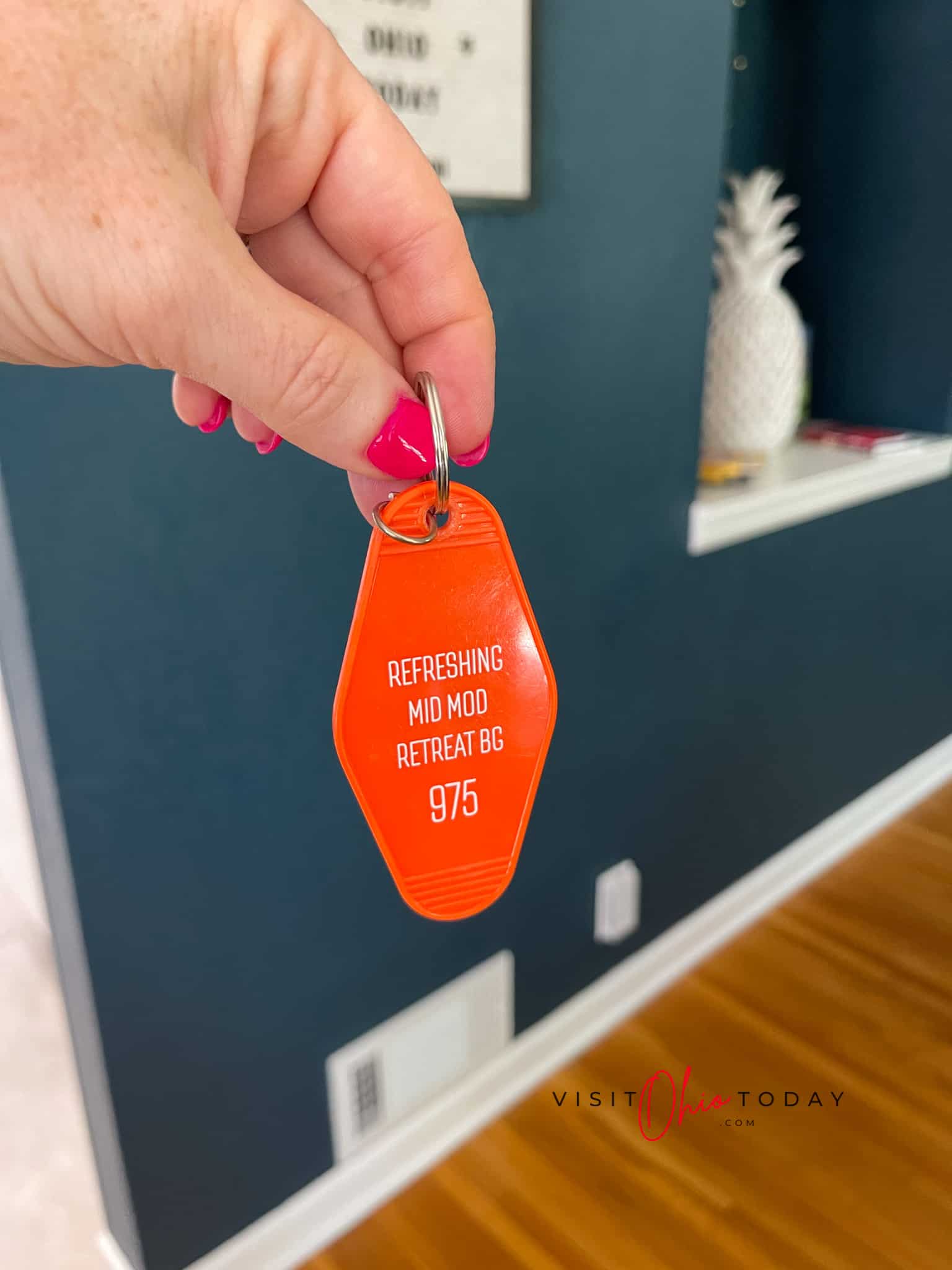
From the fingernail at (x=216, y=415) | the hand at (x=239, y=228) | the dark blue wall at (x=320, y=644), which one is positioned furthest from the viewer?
the dark blue wall at (x=320, y=644)

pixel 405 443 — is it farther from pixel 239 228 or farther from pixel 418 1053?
pixel 418 1053

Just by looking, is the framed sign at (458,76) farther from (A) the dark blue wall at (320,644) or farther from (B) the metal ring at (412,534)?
(B) the metal ring at (412,534)

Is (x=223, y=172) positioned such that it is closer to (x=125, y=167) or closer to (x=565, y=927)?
(x=125, y=167)

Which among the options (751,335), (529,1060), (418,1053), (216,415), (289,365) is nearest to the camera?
(289,365)

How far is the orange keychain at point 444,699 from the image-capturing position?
18.5 inches

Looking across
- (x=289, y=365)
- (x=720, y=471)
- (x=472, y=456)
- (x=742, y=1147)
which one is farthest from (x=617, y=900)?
(x=289, y=365)

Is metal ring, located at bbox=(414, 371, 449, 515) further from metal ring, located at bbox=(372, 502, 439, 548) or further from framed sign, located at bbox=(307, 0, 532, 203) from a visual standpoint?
framed sign, located at bbox=(307, 0, 532, 203)

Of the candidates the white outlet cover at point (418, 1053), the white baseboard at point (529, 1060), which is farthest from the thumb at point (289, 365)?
the white baseboard at point (529, 1060)

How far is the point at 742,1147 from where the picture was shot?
1347 millimetres

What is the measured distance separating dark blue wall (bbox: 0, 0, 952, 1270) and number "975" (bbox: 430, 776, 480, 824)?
0.46 metres

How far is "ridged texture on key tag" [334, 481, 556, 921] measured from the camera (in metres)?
0.47

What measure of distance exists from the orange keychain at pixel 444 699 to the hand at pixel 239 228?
1.7 inches

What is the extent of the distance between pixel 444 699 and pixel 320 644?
1.70 ft

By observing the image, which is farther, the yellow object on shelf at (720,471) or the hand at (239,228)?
the yellow object on shelf at (720,471)
